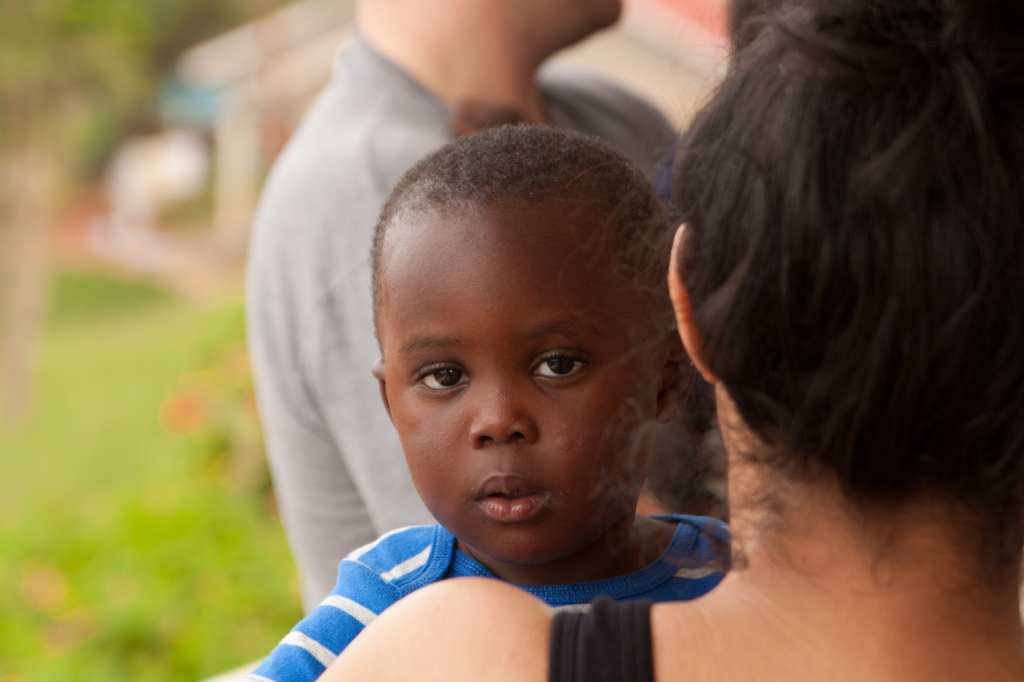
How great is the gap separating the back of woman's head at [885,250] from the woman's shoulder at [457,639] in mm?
333

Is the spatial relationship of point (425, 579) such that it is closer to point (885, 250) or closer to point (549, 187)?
point (549, 187)

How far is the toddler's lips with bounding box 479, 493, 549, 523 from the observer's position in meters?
1.42

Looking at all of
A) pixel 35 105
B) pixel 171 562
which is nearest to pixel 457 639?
pixel 171 562

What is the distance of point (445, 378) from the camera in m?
1.46

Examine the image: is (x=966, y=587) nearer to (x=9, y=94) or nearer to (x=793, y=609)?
(x=793, y=609)

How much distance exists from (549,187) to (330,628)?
0.65 meters

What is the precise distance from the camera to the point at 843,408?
3.28 ft

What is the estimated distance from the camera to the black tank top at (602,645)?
3.51 feet

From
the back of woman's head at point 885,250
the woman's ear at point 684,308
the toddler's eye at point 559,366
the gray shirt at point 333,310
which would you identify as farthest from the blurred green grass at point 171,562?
the back of woman's head at point 885,250

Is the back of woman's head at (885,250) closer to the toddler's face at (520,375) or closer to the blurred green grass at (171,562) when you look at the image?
the toddler's face at (520,375)

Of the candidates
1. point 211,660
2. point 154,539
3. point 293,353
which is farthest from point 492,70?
point 154,539

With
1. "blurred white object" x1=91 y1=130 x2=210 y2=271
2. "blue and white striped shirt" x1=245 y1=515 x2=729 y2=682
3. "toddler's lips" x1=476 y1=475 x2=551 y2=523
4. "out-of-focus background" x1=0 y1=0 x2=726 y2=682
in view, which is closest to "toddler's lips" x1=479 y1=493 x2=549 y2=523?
"toddler's lips" x1=476 y1=475 x2=551 y2=523

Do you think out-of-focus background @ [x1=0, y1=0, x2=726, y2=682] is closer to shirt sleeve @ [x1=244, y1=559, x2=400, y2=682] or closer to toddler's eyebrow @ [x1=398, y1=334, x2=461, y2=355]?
toddler's eyebrow @ [x1=398, y1=334, x2=461, y2=355]

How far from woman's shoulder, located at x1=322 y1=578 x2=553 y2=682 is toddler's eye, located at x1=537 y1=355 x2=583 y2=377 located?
1.14ft
